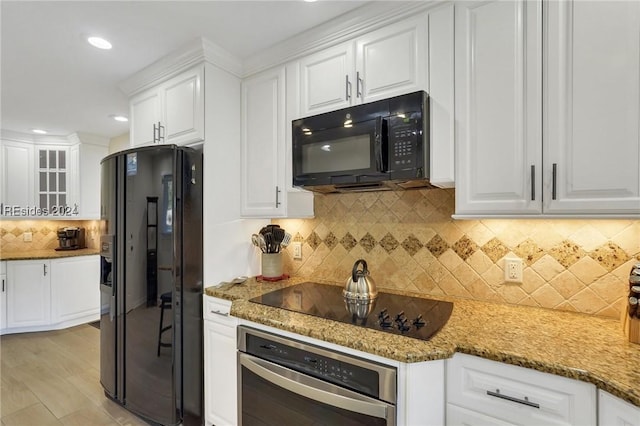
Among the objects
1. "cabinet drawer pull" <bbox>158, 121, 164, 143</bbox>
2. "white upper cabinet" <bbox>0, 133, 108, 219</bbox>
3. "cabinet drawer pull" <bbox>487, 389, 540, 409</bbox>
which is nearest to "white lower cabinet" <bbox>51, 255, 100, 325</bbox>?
"white upper cabinet" <bbox>0, 133, 108, 219</bbox>

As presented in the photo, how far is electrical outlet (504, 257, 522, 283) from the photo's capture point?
1527 mm

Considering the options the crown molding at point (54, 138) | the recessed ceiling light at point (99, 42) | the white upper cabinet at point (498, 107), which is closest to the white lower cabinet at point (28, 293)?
the crown molding at point (54, 138)

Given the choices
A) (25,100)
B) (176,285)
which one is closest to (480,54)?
(176,285)

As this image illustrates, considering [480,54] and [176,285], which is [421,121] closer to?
[480,54]

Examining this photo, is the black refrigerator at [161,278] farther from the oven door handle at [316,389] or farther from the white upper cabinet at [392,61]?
the white upper cabinet at [392,61]

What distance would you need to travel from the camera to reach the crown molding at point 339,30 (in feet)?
4.96

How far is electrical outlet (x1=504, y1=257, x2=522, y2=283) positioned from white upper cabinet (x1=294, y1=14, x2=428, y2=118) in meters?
0.96

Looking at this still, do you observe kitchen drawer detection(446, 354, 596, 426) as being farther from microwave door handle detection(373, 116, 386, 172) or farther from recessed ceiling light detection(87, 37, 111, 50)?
recessed ceiling light detection(87, 37, 111, 50)

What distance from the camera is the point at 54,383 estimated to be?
8.39 feet

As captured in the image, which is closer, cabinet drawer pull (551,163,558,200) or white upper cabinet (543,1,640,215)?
white upper cabinet (543,1,640,215)

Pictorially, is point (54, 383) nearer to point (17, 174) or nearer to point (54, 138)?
point (17, 174)

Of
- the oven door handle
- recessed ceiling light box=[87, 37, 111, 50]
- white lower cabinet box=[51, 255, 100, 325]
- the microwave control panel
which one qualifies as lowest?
white lower cabinet box=[51, 255, 100, 325]

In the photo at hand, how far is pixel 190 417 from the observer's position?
192 cm

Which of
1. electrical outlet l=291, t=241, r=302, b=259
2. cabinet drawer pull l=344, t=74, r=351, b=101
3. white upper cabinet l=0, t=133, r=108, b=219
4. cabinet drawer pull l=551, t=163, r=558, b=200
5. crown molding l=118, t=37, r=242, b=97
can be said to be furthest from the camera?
white upper cabinet l=0, t=133, r=108, b=219
